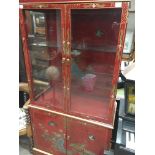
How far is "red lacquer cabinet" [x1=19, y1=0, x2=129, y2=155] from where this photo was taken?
1625 mm

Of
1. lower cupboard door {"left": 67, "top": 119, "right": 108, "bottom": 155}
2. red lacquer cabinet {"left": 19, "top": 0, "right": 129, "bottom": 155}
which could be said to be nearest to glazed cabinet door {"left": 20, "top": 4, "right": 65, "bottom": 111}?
red lacquer cabinet {"left": 19, "top": 0, "right": 129, "bottom": 155}

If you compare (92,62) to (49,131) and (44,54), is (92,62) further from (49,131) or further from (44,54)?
(49,131)

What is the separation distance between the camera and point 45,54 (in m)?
1.93

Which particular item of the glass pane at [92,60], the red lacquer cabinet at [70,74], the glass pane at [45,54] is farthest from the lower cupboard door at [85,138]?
the glass pane at [45,54]

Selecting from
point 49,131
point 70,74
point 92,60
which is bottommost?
point 49,131

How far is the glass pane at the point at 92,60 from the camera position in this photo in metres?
1.70

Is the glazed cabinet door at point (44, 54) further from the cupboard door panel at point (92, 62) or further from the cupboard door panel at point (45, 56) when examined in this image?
the cupboard door panel at point (92, 62)

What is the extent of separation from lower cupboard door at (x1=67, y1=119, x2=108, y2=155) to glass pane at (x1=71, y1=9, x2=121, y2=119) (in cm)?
11

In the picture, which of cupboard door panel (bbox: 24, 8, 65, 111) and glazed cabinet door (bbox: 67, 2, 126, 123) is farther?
cupboard door panel (bbox: 24, 8, 65, 111)

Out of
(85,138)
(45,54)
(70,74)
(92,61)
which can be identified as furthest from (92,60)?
(85,138)

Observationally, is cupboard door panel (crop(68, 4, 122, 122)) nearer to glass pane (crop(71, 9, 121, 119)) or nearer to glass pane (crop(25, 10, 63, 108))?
glass pane (crop(71, 9, 121, 119))
